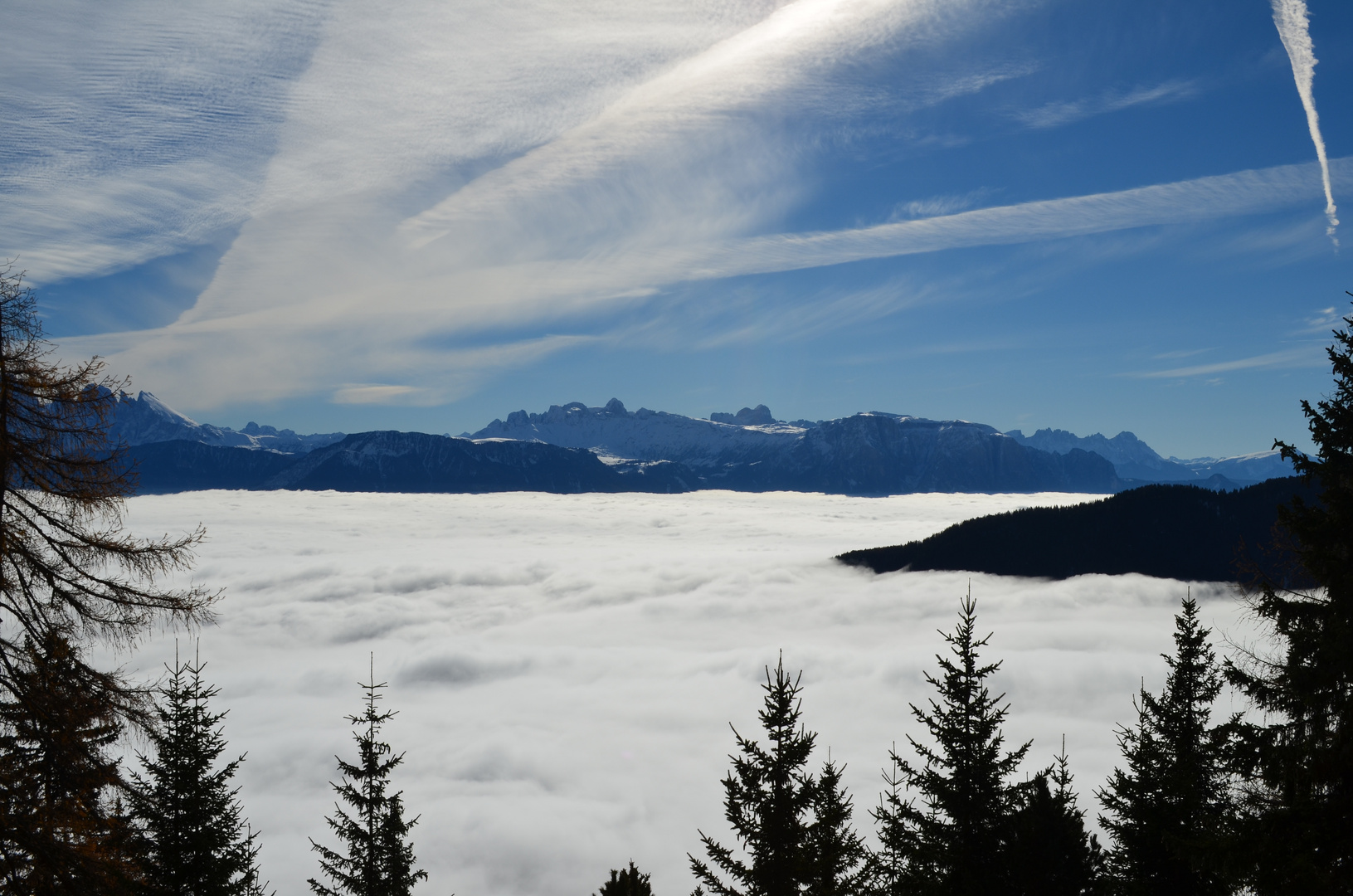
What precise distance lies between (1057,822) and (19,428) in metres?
26.2

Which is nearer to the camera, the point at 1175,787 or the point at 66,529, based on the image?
the point at 66,529

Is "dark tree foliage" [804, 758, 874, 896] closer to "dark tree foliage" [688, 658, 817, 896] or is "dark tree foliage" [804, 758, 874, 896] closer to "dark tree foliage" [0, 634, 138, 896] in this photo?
"dark tree foliage" [688, 658, 817, 896]

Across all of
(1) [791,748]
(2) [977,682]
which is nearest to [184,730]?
(1) [791,748]

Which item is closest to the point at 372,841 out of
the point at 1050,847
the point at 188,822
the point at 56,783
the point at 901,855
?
the point at 188,822

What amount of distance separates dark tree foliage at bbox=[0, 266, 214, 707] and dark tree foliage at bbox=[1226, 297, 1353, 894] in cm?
1976

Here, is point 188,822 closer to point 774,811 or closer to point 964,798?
point 774,811

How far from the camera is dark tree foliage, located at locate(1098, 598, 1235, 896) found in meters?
16.5

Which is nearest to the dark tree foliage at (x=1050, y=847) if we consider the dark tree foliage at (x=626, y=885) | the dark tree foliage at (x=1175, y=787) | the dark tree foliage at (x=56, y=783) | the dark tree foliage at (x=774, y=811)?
the dark tree foliage at (x=1175, y=787)

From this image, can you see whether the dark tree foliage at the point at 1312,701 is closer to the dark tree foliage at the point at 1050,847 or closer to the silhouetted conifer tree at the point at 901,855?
the dark tree foliage at the point at 1050,847

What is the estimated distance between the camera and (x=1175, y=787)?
55.2 ft

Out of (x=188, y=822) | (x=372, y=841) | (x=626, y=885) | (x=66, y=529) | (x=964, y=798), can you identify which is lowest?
(x=626, y=885)

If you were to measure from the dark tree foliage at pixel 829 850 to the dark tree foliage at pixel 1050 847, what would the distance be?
10.4 ft

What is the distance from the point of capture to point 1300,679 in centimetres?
1227

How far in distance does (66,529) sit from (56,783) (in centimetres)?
444
